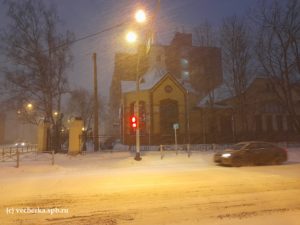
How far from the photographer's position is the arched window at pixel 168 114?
42.1 metres

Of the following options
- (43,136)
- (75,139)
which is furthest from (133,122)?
(43,136)

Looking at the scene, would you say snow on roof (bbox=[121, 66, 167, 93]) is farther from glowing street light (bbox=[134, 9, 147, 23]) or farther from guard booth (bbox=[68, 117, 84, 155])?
glowing street light (bbox=[134, 9, 147, 23])

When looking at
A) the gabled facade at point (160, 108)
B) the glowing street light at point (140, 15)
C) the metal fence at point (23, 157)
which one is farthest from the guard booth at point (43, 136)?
the glowing street light at point (140, 15)

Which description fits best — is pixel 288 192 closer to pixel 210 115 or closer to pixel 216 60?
pixel 210 115

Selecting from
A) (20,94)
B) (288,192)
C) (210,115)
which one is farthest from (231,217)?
(210,115)

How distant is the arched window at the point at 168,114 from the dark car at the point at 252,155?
870 inches

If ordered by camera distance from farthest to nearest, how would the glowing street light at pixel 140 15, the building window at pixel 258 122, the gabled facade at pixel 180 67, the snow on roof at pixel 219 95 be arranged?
the gabled facade at pixel 180 67, the building window at pixel 258 122, the snow on roof at pixel 219 95, the glowing street light at pixel 140 15

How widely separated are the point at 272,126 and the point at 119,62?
42.1 meters

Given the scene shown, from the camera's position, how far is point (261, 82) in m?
45.6

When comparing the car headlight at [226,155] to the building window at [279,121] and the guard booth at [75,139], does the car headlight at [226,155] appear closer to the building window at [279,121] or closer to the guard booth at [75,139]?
the guard booth at [75,139]

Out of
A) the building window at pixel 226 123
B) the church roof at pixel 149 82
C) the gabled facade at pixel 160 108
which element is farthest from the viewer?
the building window at pixel 226 123

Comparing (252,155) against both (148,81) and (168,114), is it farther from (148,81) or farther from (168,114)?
(148,81)

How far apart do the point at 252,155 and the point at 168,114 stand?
78.0 ft

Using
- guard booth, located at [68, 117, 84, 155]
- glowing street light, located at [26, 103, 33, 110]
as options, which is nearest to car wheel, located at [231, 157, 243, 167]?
guard booth, located at [68, 117, 84, 155]
